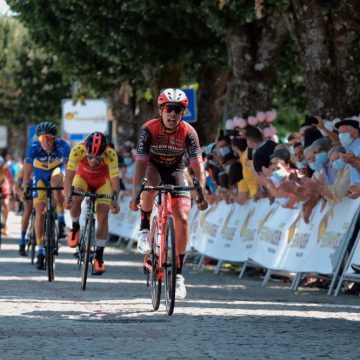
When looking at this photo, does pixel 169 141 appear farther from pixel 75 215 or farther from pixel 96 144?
pixel 75 215

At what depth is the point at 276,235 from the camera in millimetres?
18031

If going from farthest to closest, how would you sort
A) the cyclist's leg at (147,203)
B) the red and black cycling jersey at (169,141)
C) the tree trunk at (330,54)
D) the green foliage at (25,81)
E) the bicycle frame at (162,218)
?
the green foliage at (25,81) → the tree trunk at (330,54) → the cyclist's leg at (147,203) → the red and black cycling jersey at (169,141) → the bicycle frame at (162,218)

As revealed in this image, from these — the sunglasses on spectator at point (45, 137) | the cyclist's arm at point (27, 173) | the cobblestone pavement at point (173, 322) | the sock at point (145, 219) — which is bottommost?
the cobblestone pavement at point (173, 322)

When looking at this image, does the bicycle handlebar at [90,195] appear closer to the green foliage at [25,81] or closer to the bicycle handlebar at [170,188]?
the bicycle handlebar at [170,188]

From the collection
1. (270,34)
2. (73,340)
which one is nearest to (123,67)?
(270,34)

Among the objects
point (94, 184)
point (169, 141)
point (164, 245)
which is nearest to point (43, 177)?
point (94, 184)

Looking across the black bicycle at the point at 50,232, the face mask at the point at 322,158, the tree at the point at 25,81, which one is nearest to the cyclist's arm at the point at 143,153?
the face mask at the point at 322,158

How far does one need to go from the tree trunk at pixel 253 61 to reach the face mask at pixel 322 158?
998 centimetres

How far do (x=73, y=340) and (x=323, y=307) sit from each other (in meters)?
4.13

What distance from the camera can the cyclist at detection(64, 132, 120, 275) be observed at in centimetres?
1612

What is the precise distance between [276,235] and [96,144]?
10.1 feet

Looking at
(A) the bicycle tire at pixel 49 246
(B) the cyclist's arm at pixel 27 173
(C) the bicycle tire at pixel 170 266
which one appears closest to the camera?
(C) the bicycle tire at pixel 170 266

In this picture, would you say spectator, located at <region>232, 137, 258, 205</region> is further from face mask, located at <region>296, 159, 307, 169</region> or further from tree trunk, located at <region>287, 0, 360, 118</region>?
tree trunk, located at <region>287, 0, 360, 118</region>

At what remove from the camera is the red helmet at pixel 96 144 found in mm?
16047
